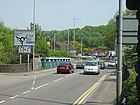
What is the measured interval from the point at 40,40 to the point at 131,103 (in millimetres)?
58952

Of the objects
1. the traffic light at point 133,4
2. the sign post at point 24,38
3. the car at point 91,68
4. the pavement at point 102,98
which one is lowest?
the pavement at point 102,98

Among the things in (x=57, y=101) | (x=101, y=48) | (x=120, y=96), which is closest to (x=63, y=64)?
(x=57, y=101)

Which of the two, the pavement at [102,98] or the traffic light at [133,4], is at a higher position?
the traffic light at [133,4]

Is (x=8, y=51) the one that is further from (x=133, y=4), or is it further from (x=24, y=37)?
(x=133, y=4)

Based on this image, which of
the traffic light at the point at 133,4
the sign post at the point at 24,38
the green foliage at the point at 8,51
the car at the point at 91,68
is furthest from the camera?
the sign post at the point at 24,38

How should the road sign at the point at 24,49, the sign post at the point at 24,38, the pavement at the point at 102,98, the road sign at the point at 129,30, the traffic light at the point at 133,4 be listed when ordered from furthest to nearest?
the sign post at the point at 24,38, the road sign at the point at 24,49, the pavement at the point at 102,98, the road sign at the point at 129,30, the traffic light at the point at 133,4

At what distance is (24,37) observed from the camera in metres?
53.8

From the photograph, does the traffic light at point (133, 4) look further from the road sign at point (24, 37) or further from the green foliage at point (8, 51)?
the road sign at point (24, 37)

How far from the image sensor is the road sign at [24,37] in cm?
5344

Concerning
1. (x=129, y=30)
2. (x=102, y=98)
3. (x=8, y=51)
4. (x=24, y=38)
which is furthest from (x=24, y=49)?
(x=129, y=30)

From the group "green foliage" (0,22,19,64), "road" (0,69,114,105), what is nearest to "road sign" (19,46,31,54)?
"green foliage" (0,22,19,64)

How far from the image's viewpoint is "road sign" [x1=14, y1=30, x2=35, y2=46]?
2104 inches

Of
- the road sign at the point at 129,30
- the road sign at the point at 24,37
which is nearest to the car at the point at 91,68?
the road sign at the point at 24,37

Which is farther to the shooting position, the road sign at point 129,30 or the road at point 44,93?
the road at point 44,93
